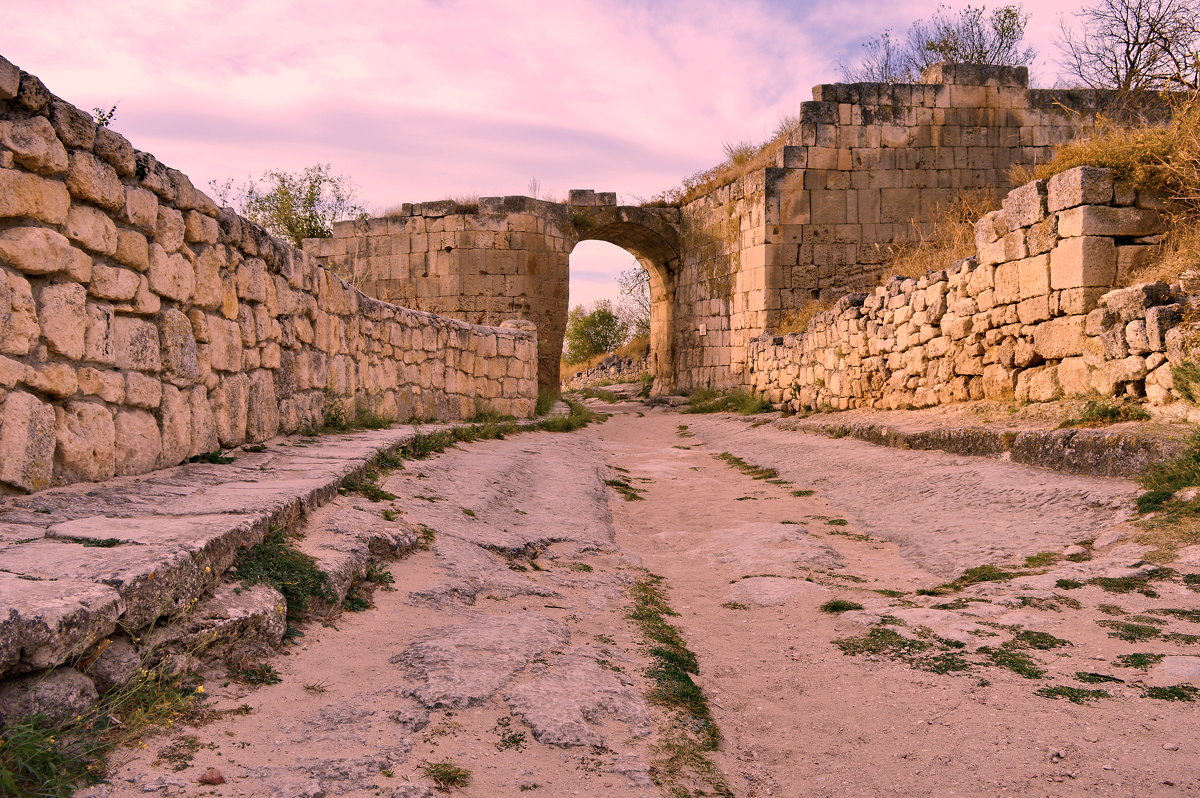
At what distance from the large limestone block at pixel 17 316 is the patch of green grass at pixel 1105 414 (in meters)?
6.49

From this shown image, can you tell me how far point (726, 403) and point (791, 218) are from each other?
3.88m

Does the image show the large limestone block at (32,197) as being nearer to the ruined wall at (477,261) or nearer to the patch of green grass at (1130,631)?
the patch of green grass at (1130,631)

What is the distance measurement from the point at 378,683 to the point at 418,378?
7670mm

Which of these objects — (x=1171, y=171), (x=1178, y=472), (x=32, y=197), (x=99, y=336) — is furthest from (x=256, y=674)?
(x=1171, y=171)

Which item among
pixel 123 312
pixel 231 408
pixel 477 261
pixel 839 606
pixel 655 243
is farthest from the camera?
pixel 655 243

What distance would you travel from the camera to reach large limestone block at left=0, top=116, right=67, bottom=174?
3373mm

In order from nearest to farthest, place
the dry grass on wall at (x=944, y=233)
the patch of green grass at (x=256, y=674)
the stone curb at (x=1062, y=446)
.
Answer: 1. the patch of green grass at (x=256, y=674)
2. the stone curb at (x=1062, y=446)
3. the dry grass on wall at (x=944, y=233)

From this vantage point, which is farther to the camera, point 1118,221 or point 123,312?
point 1118,221

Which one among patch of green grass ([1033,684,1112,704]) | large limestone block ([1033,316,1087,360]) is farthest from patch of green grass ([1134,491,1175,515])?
large limestone block ([1033,316,1087,360])

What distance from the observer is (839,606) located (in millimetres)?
4039

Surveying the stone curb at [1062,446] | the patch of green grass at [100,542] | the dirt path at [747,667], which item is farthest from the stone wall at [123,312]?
the stone curb at [1062,446]

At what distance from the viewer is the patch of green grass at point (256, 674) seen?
256 cm

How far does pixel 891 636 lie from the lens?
355 cm

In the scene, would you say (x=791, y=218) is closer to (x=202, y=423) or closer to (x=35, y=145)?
(x=202, y=423)
